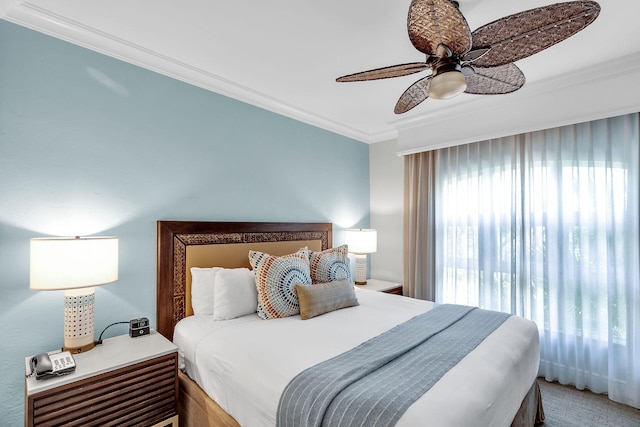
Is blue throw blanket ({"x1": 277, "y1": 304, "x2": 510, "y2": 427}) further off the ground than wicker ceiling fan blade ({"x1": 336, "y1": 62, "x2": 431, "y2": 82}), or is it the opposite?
wicker ceiling fan blade ({"x1": 336, "y1": 62, "x2": 431, "y2": 82})

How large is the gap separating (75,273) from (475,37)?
233cm

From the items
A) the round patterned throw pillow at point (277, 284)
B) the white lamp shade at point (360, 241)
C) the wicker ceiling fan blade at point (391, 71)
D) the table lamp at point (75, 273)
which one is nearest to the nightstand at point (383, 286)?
the white lamp shade at point (360, 241)

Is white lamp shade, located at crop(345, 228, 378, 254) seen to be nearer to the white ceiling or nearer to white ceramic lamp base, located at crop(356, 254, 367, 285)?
white ceramic lamp base, located at crop(356, 254, 367, 285)

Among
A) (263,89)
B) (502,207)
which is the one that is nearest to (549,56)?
(502,207)

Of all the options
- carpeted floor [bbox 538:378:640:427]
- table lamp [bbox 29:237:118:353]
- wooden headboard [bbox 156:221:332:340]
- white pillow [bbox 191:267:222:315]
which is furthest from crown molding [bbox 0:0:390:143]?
carpeted floor [bbox 538:378:640:427]

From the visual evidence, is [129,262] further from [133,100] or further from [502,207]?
[502,207]

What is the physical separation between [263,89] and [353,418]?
260cm

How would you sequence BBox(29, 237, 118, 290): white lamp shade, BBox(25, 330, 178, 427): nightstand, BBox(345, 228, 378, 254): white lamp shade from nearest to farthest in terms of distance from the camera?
BBox(25, 330, 178, 427): nightstand, BBox(29, 237, 118, 290): white lamp shade, BBox(345, 228, 378, 254): white lamp shade

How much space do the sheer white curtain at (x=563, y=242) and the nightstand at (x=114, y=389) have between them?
9.58 ft

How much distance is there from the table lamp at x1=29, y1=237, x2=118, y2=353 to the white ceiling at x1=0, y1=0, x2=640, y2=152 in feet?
4.35

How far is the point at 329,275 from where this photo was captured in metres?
2.71

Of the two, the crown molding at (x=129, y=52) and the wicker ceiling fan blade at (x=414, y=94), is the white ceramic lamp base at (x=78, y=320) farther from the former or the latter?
the wicker ceiling fan blade at (x=414, y=94)

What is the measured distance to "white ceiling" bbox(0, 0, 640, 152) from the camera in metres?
1.77

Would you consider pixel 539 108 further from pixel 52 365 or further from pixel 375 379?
pixel 52 365
